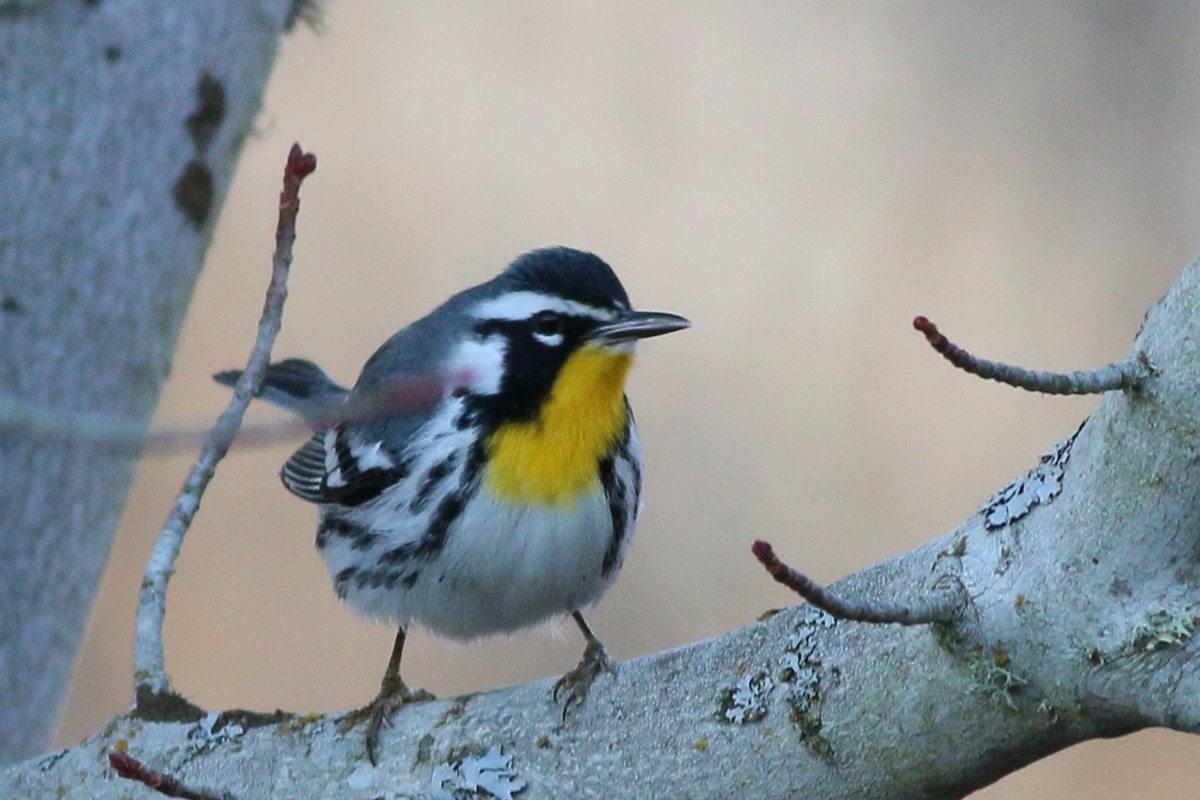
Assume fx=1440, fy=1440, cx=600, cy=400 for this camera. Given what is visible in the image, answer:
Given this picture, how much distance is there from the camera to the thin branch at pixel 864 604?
1.57 metres

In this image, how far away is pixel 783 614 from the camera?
2.24 meters

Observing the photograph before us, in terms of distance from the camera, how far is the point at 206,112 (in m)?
3.28

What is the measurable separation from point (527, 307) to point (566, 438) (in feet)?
1.18

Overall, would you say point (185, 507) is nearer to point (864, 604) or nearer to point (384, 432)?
point (384, 432)

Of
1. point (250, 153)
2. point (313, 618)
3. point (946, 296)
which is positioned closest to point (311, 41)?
point (250, 153)

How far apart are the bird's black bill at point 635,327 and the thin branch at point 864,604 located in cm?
137

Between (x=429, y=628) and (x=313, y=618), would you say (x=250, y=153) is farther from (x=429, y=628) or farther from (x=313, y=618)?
(x=429, y=628)

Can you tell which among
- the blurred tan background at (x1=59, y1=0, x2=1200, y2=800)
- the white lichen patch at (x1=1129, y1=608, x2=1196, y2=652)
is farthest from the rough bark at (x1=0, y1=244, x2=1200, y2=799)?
the blurred tan background at (x1=59, y1=0, x2=1200, y2=800)

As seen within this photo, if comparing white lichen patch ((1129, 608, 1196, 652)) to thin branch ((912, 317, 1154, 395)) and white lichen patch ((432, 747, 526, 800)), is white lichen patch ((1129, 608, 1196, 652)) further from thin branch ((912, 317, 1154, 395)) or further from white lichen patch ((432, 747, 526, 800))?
white lichen patch ((432, 747, 526, 800))

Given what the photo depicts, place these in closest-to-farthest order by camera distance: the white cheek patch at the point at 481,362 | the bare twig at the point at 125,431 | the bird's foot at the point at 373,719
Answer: the bare twig at the point at 125,431, the bird's foot at the point at 373,719, the white cheek patch at the point at 481,362

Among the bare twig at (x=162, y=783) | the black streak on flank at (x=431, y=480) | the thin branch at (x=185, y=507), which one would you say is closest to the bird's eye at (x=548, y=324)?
the black streak on flank at (x=431, y=480)

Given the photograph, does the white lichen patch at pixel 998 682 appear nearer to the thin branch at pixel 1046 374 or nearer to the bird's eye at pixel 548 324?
the thin branch at pixel 1046 374

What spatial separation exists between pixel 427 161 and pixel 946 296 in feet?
8.10

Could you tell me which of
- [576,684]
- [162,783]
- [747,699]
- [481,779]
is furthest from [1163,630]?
[162,783]
